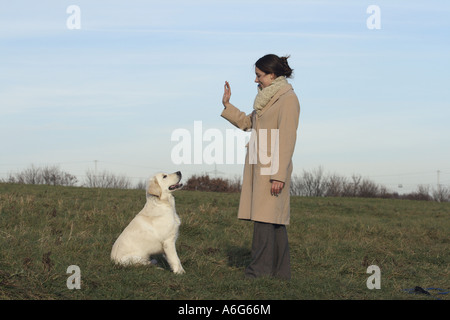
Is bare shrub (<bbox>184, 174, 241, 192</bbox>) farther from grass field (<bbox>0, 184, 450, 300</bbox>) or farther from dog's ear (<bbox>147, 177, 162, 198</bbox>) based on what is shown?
dog's ear (<bbox>147, 177, 162, 198</bbox>)

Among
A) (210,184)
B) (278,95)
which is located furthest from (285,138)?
(210,184)

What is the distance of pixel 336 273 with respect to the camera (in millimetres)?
7855

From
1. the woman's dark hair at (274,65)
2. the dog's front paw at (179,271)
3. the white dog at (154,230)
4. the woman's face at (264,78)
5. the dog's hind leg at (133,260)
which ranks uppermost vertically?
the woman's dark hair at (274,65)

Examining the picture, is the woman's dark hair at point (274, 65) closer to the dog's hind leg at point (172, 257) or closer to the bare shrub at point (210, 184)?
the dog's hind leg at point (172, 257)

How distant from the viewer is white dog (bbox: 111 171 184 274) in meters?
6.68

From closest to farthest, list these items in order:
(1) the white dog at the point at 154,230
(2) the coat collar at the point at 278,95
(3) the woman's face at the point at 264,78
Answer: (2) the coat collar at the point at 278,95 < (3) the woman's face at the point at 264,78 < (1) the white dog at the point at 154,230

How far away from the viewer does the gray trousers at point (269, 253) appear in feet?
20.4

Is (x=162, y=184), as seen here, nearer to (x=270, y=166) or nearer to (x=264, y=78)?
(x=270, y=166)

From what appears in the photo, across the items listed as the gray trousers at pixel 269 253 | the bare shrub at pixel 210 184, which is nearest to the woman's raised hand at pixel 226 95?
the gray trousers at pixel 269 253

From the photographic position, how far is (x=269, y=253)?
623 cm

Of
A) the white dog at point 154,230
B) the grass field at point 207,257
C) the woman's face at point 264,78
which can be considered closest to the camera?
the grass field at point 207,257

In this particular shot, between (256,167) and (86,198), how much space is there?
32.3 feet

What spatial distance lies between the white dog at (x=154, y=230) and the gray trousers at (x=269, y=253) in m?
0.96
